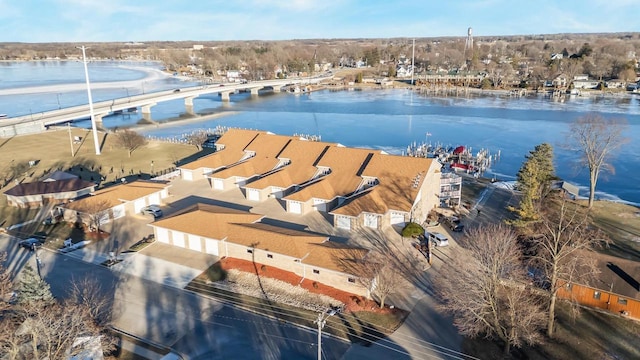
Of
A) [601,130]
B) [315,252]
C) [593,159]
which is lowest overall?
[315,252]

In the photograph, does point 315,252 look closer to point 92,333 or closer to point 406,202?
point 406,202

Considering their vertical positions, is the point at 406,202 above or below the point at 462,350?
above

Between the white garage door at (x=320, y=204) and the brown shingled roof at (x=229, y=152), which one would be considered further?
the brown shingled roof at (x=229, y=152)

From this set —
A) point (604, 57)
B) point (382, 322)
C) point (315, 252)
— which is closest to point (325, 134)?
point (315, 252)

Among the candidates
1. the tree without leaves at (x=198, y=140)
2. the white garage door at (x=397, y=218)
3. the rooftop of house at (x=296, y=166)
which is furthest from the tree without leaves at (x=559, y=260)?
the tree without leaves at (x=198, y=140)

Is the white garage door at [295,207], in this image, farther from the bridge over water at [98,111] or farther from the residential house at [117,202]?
the bridge over water at [98,111]

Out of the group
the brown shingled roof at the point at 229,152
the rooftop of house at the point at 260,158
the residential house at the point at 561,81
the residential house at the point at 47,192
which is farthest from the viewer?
the residential house at the point at 561,81

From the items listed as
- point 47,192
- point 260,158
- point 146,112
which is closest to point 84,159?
point 47,192
